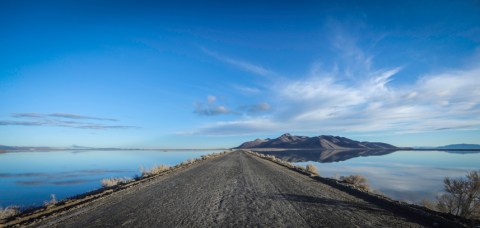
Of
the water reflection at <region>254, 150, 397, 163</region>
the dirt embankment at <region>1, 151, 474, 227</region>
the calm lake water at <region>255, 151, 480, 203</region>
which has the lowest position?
the calm lake water at <region>255, 151, 480, 203</region>

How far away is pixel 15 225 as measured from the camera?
675 cm

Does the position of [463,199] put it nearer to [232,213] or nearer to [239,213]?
[239,213]

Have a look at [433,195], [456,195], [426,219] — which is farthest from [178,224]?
[433,195]

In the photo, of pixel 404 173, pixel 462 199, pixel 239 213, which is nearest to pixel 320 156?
pixel 404 173

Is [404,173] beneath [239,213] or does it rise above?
beneath

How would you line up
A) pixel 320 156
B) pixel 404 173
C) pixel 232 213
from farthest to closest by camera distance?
pixel 320 156, pixel 404 173, pixel 232 213

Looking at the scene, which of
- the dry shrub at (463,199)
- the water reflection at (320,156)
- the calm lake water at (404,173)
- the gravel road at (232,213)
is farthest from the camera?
the water reflection at (320,156)

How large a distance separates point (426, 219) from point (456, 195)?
19.9 ft

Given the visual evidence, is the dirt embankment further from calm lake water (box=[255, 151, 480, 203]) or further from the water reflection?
the water reflection

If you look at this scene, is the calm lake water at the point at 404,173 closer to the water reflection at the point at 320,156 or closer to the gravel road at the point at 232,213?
the gravel road at the point at 232,213

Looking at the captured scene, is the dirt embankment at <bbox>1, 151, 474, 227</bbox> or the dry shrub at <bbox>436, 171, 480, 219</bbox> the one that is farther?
the dry shrub at <bbox>436, 171, 480, 219</bbox>

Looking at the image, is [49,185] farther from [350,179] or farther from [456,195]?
[456,195]

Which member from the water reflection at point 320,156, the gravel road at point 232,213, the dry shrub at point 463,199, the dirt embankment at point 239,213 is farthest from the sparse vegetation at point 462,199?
the water reflection at point 320,156

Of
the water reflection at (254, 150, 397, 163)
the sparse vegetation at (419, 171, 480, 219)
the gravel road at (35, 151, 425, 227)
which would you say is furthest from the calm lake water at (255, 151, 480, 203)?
the water reflection at (254, 150, 397, 163)
